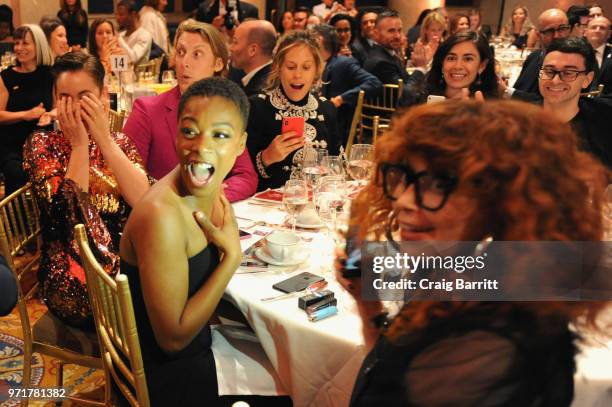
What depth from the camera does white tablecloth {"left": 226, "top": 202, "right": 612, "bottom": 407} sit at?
1.44 metres

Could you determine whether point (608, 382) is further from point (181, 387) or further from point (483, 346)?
point (181, 387)

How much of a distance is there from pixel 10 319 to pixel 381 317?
253cm

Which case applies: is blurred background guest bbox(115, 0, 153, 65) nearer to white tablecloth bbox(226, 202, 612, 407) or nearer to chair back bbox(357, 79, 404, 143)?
chair back bbox(357, 79, 404, 143)

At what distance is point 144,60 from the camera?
245 inches

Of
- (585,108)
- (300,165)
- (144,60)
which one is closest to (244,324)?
(300,165)

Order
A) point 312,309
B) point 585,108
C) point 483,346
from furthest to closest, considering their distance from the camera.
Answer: point 585,108 < point 312,309 < point 483,346

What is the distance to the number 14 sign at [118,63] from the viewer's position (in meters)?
4.46

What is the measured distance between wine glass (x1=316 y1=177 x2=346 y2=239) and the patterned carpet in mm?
1279

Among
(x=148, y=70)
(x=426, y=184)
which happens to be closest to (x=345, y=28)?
(x=148, y=70)

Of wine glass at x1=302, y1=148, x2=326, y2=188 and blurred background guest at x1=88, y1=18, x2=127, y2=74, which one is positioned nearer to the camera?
wine glass at x1=302, y1=148, x2=326, y2=188

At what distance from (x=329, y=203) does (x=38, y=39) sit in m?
2.91

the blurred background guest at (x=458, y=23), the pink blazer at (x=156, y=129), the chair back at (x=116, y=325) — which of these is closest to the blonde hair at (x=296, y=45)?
the pink blazer at (x=156, y=129)

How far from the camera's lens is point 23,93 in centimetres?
402

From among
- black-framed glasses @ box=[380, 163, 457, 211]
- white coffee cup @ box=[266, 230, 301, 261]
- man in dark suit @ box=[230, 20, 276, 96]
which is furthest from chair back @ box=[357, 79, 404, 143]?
black-framed glasses @ box=[380, 163, 457, 211]
